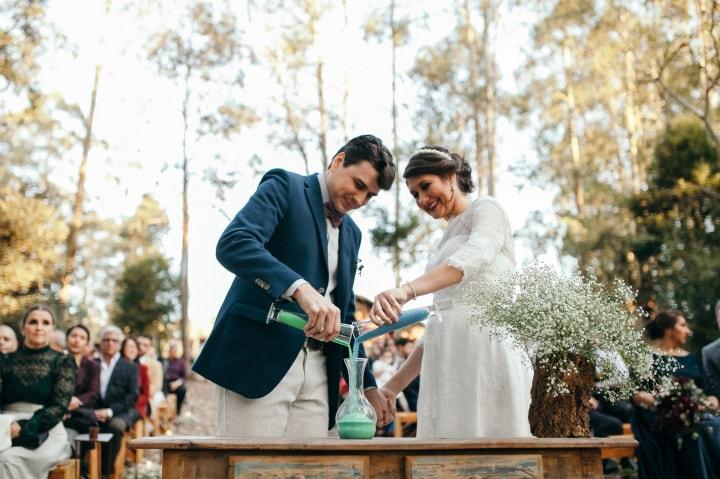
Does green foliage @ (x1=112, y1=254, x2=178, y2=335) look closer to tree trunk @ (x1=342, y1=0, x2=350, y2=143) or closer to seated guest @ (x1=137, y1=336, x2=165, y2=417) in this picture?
tree trunk @ (x1=342, y1=0, x2=350, y2=143)

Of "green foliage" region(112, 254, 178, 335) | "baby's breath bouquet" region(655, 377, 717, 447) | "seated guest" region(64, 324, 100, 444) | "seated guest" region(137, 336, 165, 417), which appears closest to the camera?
"baby's breath bouquet" region(655, 377, 717, 447)

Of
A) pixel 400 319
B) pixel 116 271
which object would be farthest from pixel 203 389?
pixel 116 271

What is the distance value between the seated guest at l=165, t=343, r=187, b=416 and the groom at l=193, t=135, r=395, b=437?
1192 centimetres

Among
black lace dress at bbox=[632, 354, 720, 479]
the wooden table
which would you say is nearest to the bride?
the wooden table

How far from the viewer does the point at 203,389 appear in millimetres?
17547

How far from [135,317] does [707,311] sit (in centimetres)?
2029

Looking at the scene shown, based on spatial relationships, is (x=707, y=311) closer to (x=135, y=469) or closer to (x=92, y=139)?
(x=135, y=469)

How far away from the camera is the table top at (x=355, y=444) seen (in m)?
1.97

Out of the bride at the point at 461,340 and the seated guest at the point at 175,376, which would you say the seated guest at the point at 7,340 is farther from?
the seated guest at the point at 175,376

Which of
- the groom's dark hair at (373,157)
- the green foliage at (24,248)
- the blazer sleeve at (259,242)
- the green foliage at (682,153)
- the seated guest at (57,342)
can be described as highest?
the green foliage at (682,153)

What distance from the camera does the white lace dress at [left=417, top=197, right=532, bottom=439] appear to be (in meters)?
2.70

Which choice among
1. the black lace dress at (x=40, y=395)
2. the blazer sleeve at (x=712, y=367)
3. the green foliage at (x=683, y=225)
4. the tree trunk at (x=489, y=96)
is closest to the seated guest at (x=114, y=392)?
the black lace dress at (x=40, y=395)

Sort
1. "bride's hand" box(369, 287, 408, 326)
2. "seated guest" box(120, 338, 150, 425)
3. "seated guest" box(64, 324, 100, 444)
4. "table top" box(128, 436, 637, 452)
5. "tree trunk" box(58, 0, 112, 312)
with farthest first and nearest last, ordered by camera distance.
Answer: "tree trunk" box(58, 0, 112, 312) → "seated guest" box(120, 338, 150, 425) → "seated guest" box(64, 324, 100, 444) → "bride's hand" box(369, 287, 408, 326) → "table top" box(128, 436, 637, 452)

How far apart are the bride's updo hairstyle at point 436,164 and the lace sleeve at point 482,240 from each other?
0.19 m
